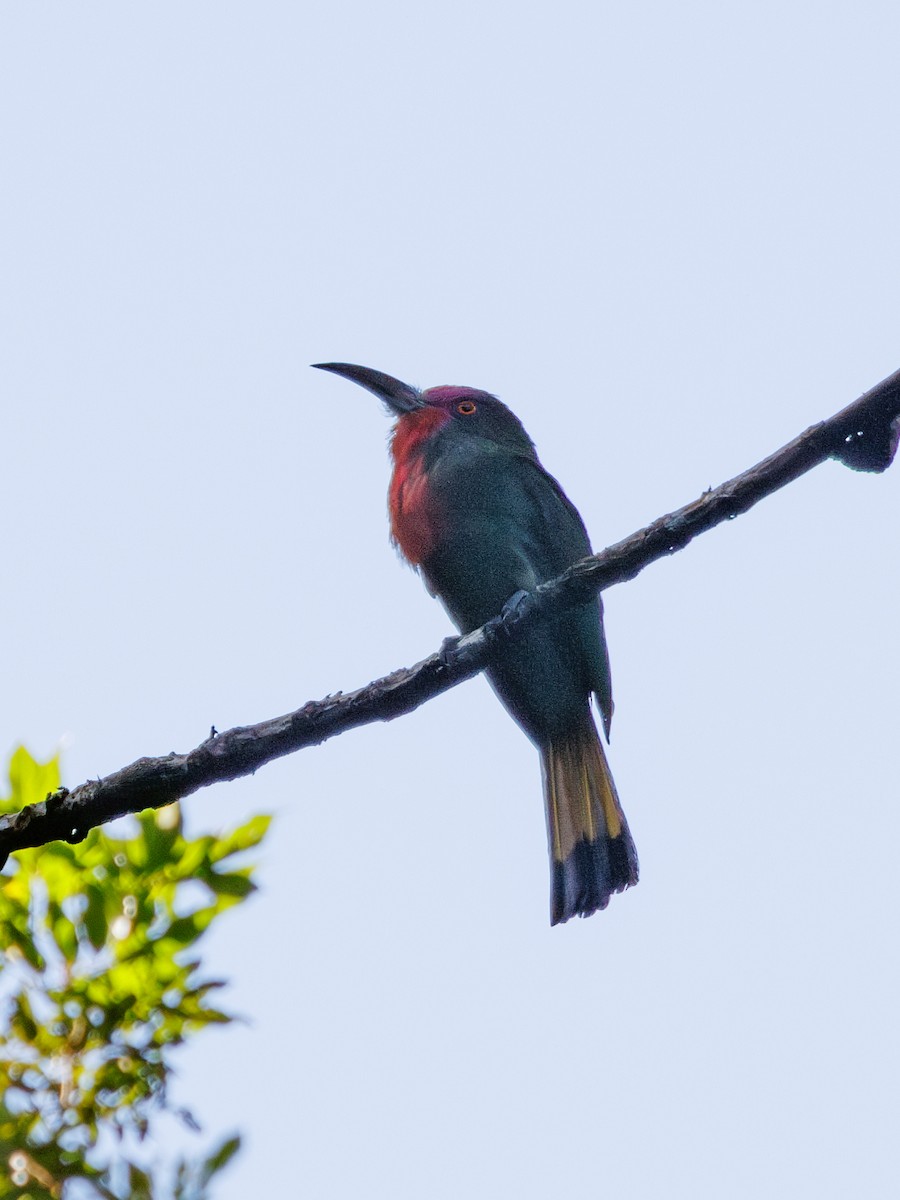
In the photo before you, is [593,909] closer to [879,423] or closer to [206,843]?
[206,843]

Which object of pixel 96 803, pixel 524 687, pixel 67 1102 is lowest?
pixel 67 1102

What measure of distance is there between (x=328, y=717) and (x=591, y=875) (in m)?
2.29

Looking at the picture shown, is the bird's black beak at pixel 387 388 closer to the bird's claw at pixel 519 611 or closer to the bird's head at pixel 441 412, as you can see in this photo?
the bird's head at pixel 441 412

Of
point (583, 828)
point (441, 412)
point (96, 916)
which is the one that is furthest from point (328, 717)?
point (441, 412)

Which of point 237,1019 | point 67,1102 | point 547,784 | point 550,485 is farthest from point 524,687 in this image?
point 67,1102

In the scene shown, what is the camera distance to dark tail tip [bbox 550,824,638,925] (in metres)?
5.57

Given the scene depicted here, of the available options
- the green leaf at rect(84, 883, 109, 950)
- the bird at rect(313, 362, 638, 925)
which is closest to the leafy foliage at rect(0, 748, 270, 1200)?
the green leaf at rect(84, 883, 109, 950)

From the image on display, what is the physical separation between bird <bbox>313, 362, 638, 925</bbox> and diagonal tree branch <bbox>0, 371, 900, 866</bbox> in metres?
1.99

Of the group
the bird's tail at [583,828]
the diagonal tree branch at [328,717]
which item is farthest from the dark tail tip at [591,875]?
the diagonal tree branch at [328,717]

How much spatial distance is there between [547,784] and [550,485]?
1323 millimetres

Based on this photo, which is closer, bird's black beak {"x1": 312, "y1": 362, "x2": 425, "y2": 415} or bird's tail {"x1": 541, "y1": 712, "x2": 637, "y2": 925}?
bird's tail {"x1": 541, "y1": 712, "x2": 637, "y2": 925}

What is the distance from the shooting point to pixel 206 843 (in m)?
3.90

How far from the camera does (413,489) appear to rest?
609 centimetres

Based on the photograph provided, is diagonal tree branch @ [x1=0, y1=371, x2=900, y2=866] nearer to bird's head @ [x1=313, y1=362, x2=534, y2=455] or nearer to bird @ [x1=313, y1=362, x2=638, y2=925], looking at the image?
bird @ [x1=313, y1=362, x2=638, y2=925]
